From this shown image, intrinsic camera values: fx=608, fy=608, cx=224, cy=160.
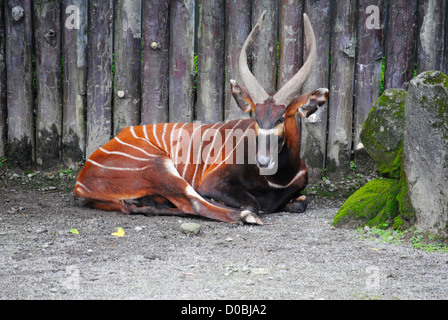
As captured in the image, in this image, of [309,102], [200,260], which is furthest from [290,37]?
[200,260]

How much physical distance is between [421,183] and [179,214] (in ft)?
7.37

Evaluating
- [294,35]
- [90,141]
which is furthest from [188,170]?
[294,35]

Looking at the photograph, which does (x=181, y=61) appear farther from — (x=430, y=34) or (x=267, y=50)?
(x=430, y=34)

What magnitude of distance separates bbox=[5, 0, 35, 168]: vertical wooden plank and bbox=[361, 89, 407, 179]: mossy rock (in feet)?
13.1

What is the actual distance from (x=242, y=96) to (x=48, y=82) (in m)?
2.50

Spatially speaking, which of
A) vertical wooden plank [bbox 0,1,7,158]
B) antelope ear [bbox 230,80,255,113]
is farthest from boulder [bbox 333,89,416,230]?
vertical wooden plank [bbox 0,1,7,158]

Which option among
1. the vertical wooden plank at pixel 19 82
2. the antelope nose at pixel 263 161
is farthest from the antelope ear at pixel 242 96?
the vertical wooden plank at pixel 19 82

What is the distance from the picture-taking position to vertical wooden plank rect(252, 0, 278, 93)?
6.74 metres

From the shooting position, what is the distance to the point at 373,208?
512cm

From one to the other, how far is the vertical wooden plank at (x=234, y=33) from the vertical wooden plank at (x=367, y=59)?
1.25 meters

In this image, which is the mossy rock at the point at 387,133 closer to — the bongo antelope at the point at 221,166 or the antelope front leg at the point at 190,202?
the bongo antelope at the point at 221,166

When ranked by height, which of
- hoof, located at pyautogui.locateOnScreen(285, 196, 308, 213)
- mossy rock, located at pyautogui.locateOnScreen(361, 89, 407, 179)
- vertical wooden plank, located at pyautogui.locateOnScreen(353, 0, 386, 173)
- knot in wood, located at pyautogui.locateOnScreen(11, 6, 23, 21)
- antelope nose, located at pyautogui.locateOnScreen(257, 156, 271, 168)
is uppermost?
knot in wood, located at pyautogui.locateOnScreen(11, 6, 23, 21)

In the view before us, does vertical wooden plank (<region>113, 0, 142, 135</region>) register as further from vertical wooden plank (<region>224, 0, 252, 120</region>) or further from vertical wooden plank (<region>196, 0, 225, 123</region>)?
vertical wooden plank (<region>224, 0, 252, 120</region>)

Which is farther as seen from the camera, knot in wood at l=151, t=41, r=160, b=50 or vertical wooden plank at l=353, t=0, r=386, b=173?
knot in wood at l=151, t=41, r=160, b=50
